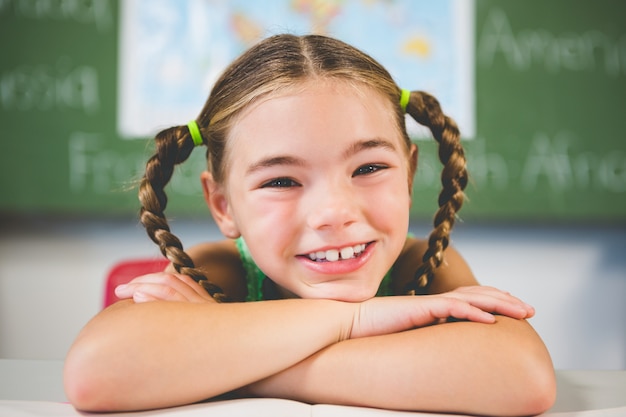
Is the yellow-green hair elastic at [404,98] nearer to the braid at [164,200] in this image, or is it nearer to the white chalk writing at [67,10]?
the braid at [164,200]

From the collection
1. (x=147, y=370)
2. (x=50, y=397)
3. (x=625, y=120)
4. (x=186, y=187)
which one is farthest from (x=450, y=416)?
(x=625, y=120)

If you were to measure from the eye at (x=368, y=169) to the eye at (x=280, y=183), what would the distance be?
93mm

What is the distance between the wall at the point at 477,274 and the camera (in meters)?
2.30

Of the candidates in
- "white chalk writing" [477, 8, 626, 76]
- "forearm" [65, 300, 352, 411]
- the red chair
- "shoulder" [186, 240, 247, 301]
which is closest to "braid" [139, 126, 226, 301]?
"shoulder" [186, 240, 247, 301]

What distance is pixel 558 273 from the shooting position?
93.4 inches

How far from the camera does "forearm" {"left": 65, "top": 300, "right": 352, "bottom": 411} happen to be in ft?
2.13

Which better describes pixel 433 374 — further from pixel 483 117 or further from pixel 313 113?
pixel 483 117

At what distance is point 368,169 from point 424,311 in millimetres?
240

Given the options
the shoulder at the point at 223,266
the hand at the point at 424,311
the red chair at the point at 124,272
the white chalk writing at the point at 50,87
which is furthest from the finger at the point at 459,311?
the white chalk writing at the point at 50,87

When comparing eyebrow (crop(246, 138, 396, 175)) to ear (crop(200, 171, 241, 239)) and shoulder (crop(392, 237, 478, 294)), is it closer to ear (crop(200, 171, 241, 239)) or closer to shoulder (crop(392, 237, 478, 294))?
ear (crop(200, 171, 241, 239))

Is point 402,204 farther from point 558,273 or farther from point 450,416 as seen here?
point 558,273

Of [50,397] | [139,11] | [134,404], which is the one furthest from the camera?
[139,11]

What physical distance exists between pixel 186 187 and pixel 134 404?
1658 millimetres

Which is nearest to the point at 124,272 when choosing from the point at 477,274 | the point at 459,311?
the point at 459,311
